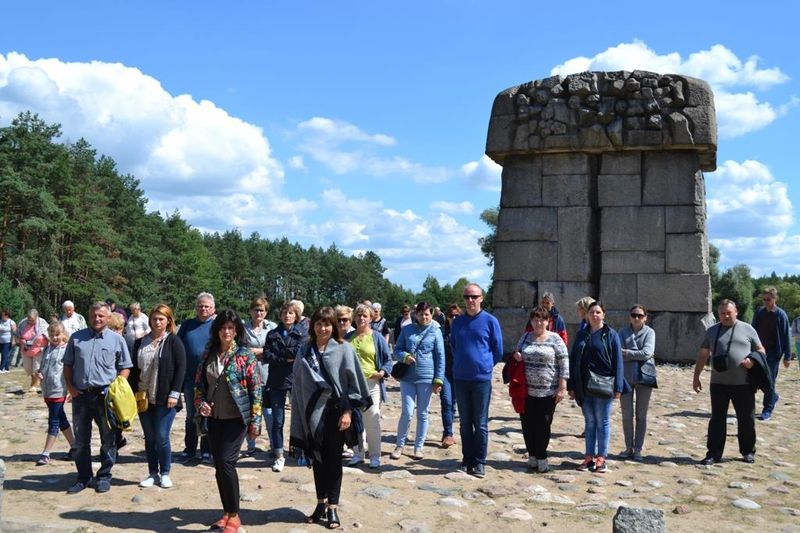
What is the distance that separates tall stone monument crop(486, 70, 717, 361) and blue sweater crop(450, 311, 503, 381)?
31.9ft

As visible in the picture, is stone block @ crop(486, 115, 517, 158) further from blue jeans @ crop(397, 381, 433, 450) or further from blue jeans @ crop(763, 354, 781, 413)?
blue jeans @ crop(397, 381, 433, 450)

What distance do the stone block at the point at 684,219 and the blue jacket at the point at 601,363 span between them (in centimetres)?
994

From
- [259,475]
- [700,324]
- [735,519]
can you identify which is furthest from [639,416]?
[700,324]

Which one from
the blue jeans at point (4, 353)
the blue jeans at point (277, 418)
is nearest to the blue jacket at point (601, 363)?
the blue jeans at point (277, 418)

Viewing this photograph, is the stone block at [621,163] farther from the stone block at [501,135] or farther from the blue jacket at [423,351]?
the blue jacket at [423,351]

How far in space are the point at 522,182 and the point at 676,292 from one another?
431 cm

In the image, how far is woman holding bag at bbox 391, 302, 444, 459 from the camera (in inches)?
345

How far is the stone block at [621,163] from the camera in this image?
1777cm

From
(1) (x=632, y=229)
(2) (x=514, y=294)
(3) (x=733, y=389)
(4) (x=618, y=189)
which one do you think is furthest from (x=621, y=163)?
(3) (x=733, y=389)

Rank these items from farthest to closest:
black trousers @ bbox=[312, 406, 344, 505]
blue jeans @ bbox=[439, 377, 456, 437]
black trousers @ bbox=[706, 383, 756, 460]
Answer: blue jeans @ bbox=[439, 377, 456, 437] → black trousers @ bbox=[706, 383, 756, 460] → black trousers @ bbox=[312, 406, 344, 505]

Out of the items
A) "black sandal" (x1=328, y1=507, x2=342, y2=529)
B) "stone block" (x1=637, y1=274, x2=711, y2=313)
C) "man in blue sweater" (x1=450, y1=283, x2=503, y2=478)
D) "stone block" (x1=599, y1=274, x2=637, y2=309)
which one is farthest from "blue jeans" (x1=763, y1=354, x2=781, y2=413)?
"black sandal" (x1=328, y1=507, x2=342, y2=529)

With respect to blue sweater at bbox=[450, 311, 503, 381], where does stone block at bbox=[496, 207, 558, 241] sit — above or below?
above

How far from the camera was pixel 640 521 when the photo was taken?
16.1 feet

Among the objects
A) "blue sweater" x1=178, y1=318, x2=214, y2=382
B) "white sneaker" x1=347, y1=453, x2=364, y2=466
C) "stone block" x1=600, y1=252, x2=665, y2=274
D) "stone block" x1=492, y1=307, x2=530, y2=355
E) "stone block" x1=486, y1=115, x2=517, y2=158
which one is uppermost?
"stone block" x1=486, y1=115, x2=517, y2=158
